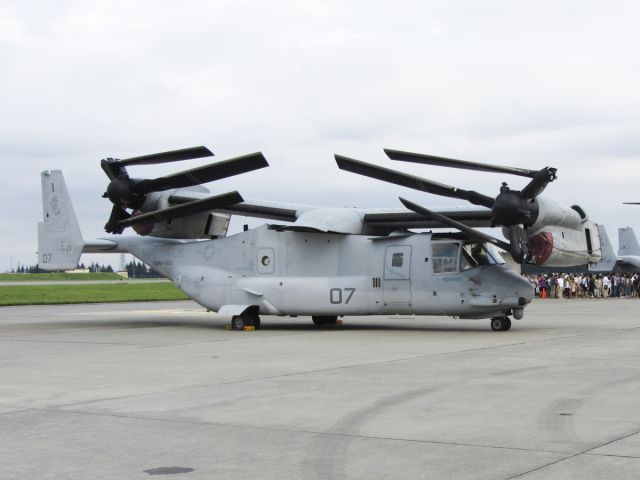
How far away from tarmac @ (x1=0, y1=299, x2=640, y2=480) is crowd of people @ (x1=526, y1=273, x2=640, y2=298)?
114ft

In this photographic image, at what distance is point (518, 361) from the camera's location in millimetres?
13742

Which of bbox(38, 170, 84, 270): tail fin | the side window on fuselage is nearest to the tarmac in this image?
the side window on fuselage

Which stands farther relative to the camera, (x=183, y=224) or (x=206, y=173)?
(x=183, y=224)

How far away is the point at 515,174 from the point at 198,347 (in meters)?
8.20

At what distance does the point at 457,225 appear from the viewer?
1975 cm

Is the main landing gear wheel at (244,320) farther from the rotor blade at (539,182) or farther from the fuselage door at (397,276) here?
the rotor blade at (539,182)

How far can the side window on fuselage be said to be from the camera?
67.8ft

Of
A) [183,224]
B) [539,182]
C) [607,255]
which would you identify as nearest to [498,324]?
[539,182]

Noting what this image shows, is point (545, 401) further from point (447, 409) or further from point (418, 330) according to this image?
point (418, 330)

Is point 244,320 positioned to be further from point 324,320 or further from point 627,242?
point 627,242

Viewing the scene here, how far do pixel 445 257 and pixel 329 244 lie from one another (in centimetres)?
320

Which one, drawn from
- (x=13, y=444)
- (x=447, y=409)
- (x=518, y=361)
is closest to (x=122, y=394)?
(x=13, y=444)

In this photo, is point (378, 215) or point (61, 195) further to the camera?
point (61, 195)

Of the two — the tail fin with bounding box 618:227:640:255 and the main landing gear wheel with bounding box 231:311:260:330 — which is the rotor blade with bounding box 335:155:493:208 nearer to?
the main landing gear wheel with bounding box 231:311:260:330
